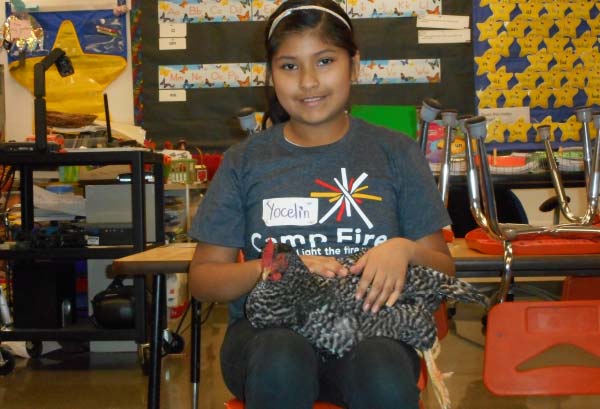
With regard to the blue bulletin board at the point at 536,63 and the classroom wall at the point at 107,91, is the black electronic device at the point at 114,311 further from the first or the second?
the blue bulletin board at the point at 536,63

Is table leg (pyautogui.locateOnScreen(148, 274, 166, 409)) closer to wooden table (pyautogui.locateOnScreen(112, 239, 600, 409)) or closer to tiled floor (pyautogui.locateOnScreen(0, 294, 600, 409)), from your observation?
wooden table (pyautogui.locateOnScreen(112, 239, 600, 409))

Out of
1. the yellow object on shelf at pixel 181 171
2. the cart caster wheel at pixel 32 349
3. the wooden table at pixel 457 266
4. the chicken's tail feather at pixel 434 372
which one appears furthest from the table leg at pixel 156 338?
the yellow object on shelf at pixel 181 171

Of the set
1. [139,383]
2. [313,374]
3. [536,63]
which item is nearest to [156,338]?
[313,374]

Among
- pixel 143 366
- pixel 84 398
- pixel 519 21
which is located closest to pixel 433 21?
pixel 519 21

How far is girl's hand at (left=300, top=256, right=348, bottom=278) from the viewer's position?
966 mm

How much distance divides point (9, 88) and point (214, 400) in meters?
2.54

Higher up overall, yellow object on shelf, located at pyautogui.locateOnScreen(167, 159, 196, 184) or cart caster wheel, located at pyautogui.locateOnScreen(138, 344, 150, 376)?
yellow object on shelf, located at pyautogui.locateOnScreen(167, 159, 196, 184)

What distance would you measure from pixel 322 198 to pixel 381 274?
0.24 meters

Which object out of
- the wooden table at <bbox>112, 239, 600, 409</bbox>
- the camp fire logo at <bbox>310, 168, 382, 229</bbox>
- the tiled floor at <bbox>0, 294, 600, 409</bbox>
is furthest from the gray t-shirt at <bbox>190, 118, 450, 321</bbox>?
the tiled floor at <bbox>0, 294, 600, 409</bbox>

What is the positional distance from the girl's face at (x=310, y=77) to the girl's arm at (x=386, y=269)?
1.00 ft

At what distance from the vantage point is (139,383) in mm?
2369

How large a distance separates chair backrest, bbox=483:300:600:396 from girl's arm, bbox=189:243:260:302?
44cm

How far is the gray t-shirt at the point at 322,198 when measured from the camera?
1.14m

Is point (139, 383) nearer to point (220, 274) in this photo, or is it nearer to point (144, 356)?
point (144, 356)
